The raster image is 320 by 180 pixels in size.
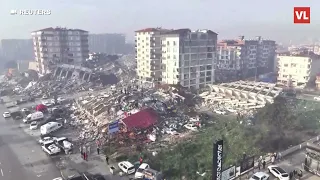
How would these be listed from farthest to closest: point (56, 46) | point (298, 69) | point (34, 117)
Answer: point (56, 46) → point (298, 69) → point (34, 117)

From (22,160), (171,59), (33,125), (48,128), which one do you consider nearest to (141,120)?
(48,128)

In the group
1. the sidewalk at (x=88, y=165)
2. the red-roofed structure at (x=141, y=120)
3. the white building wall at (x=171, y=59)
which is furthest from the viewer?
the white building wall at (x=171, y=59)

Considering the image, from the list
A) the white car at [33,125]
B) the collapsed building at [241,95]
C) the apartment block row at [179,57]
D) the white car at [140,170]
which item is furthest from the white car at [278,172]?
the apartment block row at [179,57]

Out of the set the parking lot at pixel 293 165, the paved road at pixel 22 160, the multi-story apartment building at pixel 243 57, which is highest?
the multi-story apartment building at pixel 243 57

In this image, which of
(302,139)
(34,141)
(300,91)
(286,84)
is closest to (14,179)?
(34,141)

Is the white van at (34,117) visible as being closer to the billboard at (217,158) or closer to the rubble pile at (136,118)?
the rubble pile at (136,118)

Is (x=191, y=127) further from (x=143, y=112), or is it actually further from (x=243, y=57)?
(x=243, y=57)

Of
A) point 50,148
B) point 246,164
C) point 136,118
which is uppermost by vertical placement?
point 136,118
